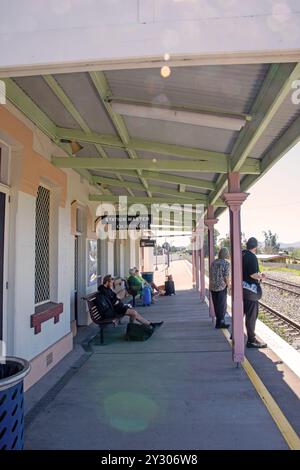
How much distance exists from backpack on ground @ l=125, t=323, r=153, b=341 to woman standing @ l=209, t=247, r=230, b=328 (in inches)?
56.9

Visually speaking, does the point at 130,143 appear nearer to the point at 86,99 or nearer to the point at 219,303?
A: the point at 86,99

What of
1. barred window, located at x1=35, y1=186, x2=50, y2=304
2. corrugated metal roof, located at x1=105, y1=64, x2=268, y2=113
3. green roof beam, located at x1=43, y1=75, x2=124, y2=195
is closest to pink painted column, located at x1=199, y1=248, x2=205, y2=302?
barred window, located at x1=35, y1=186, x2=50, y2=304

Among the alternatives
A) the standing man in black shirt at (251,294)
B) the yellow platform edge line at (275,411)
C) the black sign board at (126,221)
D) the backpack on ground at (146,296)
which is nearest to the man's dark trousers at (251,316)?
the standing man in black shirt at (251,294)

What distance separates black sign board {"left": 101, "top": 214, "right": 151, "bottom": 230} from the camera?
9805 millimetres

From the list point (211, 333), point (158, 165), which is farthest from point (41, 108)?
point (211, 333)

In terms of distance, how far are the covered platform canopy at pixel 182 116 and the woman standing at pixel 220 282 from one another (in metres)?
1.57

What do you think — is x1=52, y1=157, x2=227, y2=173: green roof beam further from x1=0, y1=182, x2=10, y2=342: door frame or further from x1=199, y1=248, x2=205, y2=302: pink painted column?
x1=199, y1=248, x2=205, y2=302: pink painted column

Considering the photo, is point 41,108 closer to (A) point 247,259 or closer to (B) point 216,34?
(B) point 216,34

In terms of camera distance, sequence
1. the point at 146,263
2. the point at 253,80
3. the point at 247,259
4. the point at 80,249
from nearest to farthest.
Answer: the point at 253,80, the point at 247,259, the point at 80,249, the point at 146,263

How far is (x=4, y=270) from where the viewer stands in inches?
156

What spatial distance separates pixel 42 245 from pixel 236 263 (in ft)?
8.99

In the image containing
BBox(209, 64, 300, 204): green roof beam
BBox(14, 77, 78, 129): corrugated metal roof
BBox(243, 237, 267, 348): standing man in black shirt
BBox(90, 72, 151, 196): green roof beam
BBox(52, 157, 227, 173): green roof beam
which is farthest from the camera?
BBox(243, 237, 267, 348): standing man in black shirt

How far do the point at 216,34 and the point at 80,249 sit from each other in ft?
19.7

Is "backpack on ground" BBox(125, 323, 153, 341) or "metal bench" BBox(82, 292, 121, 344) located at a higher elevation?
"metal bench" BBox(82, 292, 121, 344)
